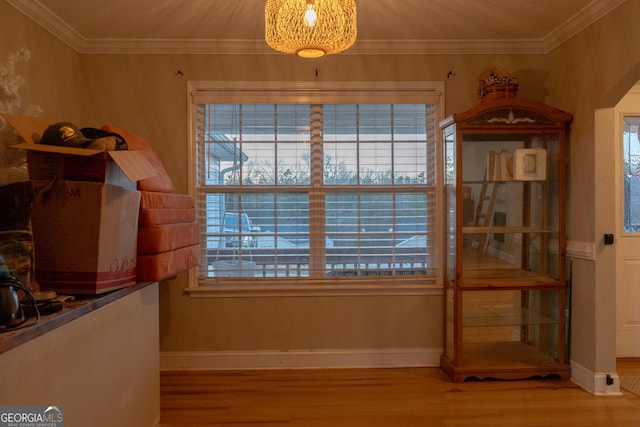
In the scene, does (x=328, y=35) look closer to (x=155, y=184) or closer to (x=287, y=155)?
(x=155, y=184)

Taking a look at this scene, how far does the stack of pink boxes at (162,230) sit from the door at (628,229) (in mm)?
3448

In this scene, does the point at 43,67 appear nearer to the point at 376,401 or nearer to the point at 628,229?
the point at 376,401

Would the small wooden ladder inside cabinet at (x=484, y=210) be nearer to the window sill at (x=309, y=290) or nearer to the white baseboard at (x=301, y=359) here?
the window sill at (x=309, y=290)

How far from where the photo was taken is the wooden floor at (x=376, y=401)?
273cm

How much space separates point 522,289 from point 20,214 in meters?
3.11

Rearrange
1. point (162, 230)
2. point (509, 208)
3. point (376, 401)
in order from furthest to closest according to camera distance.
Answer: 1. point (509, 208)
2. point (376, 401)
3. point (162, 230)

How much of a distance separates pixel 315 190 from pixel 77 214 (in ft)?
6.72

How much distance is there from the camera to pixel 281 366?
361 centimetres

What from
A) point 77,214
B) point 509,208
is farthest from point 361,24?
point 77,214

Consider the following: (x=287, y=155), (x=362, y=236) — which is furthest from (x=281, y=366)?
(x=287, y=155)

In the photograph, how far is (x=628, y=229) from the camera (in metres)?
3.94

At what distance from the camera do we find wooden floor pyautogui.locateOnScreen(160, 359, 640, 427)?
273cm

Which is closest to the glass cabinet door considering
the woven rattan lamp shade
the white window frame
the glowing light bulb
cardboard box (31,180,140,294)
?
the white window frame

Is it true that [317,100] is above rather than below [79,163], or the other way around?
above
